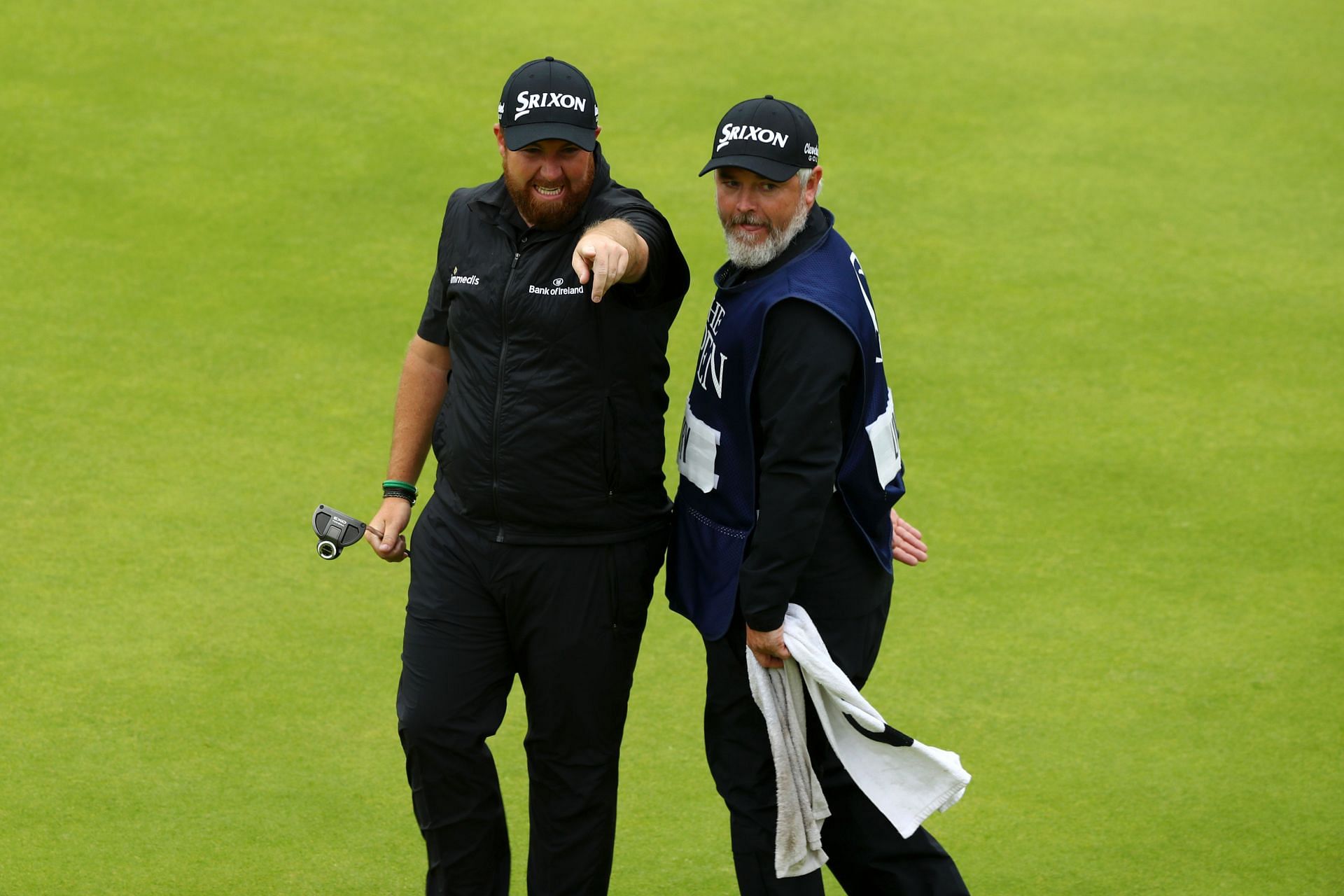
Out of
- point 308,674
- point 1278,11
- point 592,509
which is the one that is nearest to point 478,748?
point 592,509

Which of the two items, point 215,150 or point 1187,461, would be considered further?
point 215,150

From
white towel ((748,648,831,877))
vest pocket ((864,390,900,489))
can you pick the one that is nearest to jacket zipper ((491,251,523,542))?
white towel ((748,648,831,877))

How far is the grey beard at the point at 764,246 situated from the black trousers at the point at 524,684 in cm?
65

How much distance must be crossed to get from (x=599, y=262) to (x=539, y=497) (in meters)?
0.56

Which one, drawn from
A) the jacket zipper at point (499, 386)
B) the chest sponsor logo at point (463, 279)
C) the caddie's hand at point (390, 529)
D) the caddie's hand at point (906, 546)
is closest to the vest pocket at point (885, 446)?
the caddie's hand at point (906, 546)

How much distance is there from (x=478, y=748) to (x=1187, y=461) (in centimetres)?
358

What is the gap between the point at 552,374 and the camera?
141 inches

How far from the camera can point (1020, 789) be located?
4.61m

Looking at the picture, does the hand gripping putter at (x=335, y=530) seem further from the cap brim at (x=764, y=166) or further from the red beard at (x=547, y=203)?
the cap brim at (x=764, y=166)

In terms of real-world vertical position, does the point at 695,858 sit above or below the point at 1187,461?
below

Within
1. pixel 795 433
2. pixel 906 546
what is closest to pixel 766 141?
pixel 795 433

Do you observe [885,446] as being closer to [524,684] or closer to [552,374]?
[552,374]

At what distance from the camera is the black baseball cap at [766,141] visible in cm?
352

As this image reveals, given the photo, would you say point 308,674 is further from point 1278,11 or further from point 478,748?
point 1278,11
